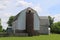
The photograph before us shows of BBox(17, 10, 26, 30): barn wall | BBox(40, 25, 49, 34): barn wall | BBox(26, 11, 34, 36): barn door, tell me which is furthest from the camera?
BBox(40, 25, 49, 34): barn wall

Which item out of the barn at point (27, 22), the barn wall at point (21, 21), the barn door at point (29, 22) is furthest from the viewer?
the barn wall at point (21, 21)

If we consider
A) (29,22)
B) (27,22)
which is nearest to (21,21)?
(27,22)

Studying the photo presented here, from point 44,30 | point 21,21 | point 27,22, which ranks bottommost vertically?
point 44,30

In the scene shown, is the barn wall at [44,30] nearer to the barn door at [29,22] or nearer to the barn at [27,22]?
the barn at [27,22]

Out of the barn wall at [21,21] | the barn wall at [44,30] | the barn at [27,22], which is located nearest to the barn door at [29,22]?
the barn at [27,22]

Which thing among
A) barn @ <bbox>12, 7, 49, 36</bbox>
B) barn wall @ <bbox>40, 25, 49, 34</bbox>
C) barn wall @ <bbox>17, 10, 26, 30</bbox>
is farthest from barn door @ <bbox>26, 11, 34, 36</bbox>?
barn wall @ <bbox>40, 25, 49, 34</bbox>

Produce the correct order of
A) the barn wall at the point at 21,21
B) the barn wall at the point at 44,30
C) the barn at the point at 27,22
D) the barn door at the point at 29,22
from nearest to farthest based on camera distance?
1. the barn door at the point at 29,22
2. the barn at the point at 27,22
3. the barn wall at the point at 21,21
4. the barn wall at the point at 44,30

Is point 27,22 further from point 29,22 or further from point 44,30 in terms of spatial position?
point 44,30

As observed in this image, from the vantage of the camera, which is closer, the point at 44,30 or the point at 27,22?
the point at 27,22

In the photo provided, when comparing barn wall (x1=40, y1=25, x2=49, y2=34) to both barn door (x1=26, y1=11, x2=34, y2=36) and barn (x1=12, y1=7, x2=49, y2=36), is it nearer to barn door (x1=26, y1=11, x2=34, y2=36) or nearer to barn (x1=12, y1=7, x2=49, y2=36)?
barn (x1=12, y1=7, x2=49, y2=36)

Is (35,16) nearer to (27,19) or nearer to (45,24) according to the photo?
(27,19)

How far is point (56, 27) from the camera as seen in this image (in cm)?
9294

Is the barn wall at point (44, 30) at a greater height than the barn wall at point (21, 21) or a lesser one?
lesser

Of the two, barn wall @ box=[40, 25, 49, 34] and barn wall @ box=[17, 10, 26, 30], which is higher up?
barn wall @ box=[17, 10, 26, 30]
